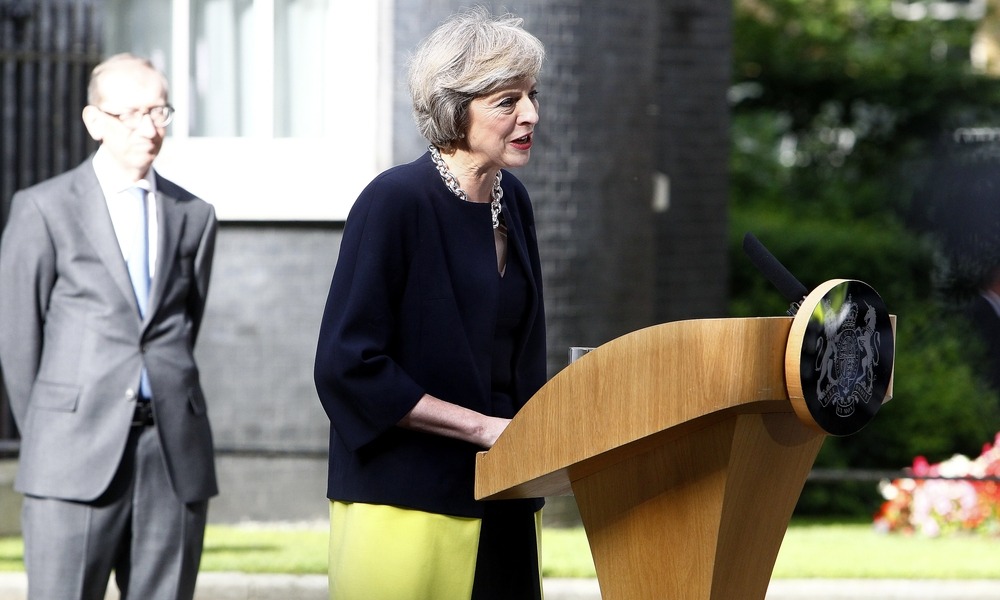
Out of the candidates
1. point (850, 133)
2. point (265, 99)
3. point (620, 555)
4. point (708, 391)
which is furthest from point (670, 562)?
point (850, 133)

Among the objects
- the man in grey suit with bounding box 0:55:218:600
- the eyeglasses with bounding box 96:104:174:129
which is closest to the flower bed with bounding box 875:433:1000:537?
the man in grey suit with bounding box 0:55:218:600

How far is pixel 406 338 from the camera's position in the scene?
9.53ft

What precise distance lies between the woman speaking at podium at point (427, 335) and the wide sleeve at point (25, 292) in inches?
68.0

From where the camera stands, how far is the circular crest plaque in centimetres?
240

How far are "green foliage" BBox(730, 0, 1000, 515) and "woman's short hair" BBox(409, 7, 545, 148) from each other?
5579 mm

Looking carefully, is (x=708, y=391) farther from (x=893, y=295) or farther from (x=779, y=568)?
(x=893, y=295)

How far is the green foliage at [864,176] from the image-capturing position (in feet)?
33.1

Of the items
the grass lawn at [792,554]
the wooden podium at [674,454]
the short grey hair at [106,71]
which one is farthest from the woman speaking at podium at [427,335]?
the grass lawn at [792,554]

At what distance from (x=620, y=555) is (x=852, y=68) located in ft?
53.4

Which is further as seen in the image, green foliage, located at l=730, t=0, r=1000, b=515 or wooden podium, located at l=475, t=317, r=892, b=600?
green foliage, located at l=730, t=0, r=1000, b=515

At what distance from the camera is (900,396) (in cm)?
1005

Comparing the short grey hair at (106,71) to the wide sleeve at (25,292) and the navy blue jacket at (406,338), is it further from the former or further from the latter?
the navy blue jacket at (406,338)

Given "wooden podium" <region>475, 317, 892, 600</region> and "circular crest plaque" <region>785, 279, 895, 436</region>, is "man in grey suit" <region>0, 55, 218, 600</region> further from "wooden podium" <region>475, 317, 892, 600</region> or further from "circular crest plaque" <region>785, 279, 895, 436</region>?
"circular crest plaque" <region>785, 279, 895, 436</region>

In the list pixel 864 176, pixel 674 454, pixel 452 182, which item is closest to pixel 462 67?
pixel 452 182
